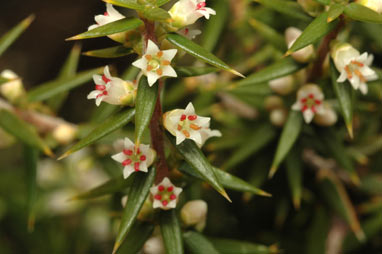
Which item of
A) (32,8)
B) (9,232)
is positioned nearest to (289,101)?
(9,232)

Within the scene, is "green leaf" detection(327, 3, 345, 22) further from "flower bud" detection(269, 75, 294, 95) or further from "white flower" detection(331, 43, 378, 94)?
"flower bud" detection(269, 75, 294, 95)

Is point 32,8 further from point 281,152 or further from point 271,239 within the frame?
point 281,152

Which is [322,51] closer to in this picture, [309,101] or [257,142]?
[309,101]

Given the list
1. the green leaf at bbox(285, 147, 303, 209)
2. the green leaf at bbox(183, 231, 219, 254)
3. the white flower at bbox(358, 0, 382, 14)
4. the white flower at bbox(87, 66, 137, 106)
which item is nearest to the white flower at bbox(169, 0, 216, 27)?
the white flower at bbox(87, 66, 137, 106)

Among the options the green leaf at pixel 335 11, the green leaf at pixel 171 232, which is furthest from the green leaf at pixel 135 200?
the green leaf at pixel 335 11

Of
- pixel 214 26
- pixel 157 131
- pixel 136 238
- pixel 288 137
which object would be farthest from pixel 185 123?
pixel 214 26

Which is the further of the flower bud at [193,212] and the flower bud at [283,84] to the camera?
the flower bud at [283,84]

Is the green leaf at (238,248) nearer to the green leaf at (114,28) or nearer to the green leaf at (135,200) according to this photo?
the green leaf at (135,200)
